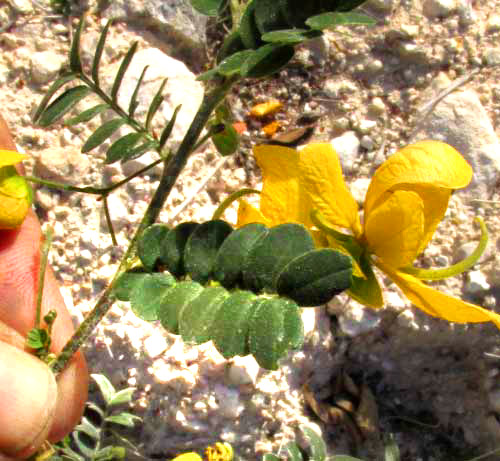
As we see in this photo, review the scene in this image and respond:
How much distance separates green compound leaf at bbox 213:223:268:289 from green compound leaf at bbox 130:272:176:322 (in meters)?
0.14

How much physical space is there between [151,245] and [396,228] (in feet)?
1.55

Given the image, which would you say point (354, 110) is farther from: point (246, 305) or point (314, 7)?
point (246, 305)

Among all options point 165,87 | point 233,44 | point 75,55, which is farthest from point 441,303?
point 165,87

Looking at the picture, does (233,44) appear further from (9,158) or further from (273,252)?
(9,158)

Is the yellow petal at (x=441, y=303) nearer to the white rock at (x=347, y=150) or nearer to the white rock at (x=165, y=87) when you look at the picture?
the white rock at (x=347, y=150)

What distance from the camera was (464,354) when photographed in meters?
2.42

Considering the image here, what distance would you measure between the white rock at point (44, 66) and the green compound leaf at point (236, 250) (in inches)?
61.5

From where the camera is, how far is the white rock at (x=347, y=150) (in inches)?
92.7

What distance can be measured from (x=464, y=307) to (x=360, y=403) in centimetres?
142

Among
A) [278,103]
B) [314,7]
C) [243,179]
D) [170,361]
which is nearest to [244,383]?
[170,361]

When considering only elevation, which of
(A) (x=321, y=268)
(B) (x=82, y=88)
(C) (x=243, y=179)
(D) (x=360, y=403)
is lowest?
(D) (x=360, y=403)

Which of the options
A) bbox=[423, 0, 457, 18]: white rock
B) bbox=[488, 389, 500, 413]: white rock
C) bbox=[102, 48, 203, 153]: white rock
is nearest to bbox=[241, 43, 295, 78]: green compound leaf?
bbox=[102, 48, 203, 153]: white rock

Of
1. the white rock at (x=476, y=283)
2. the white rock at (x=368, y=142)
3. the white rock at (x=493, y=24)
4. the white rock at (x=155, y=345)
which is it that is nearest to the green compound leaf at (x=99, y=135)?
the white rock at (x=155, y=345)

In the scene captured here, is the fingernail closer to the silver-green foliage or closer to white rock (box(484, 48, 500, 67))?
the silver-green foliage
